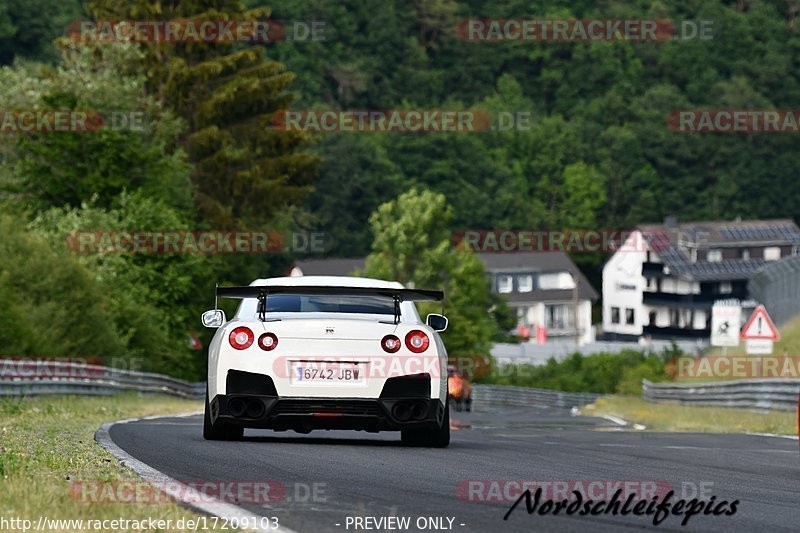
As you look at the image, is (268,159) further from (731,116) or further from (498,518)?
(731,116)

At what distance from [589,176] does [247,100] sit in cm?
8889

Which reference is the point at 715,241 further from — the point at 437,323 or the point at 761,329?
the point at 437,323

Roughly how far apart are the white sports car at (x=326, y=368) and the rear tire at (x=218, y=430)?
0.26 feet

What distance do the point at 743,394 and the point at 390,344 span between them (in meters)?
17.3

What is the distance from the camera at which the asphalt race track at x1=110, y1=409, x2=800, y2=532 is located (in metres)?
8.23

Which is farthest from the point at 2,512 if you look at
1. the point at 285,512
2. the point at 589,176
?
the point at 589,176

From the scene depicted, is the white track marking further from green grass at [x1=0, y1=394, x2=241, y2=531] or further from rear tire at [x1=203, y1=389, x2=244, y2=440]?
rear tire at [x1=203, y1=389, x2=244, y2=440]

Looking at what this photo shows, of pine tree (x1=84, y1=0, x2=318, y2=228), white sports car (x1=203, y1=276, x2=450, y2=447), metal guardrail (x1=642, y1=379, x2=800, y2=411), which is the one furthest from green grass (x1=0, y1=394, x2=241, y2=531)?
pine tree (x1=84, y1=0, x2=318, y2=228)

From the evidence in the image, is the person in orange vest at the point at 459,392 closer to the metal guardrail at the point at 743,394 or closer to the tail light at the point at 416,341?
the metal guardrail at the point at 743,394

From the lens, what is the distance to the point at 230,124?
7094 cm

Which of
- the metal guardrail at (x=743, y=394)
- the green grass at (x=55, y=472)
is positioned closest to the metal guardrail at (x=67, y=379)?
the green grass at (x=55, y=472)

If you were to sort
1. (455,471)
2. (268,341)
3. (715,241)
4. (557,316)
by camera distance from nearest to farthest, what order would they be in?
(455,471)
(268,341)
(715,241)
(557,316)

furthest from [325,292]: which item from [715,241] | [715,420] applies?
[715,241]

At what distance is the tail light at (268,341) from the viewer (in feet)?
41.8
